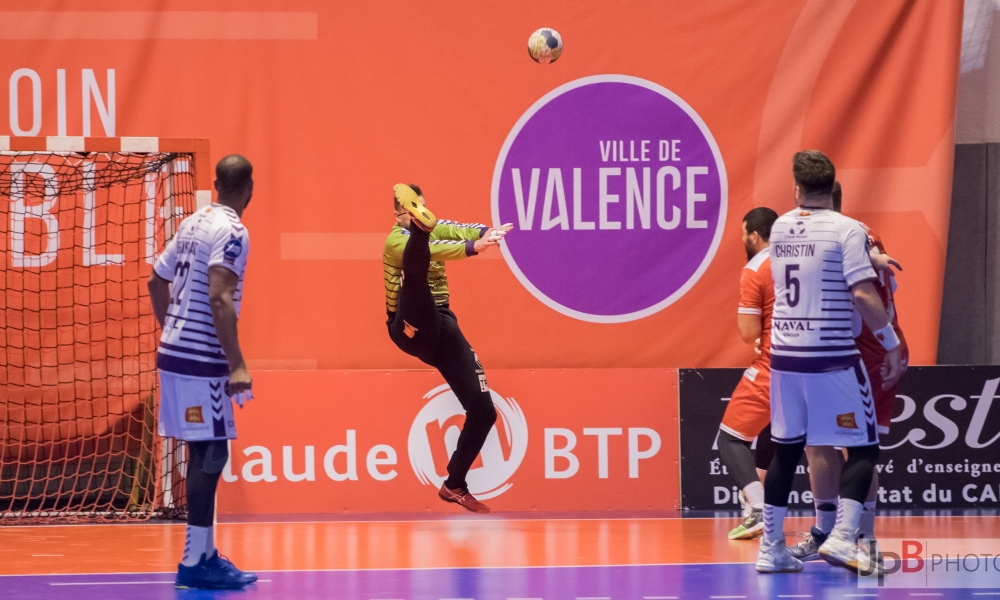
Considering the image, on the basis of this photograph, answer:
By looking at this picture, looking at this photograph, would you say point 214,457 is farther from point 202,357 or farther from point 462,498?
point 462,498

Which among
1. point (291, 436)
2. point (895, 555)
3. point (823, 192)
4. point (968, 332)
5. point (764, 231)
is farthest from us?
point (968, 332)

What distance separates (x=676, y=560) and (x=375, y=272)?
354 centimetres

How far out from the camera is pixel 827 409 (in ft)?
16.9

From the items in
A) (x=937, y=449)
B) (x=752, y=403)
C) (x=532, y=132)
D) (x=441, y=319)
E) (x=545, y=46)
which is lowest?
(x=937, y=449)

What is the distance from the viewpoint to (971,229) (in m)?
8.77

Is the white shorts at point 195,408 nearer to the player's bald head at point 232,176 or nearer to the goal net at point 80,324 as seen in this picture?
the player's bald head at point 232,176

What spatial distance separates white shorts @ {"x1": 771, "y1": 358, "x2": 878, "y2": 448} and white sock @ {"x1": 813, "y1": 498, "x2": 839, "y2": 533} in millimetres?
460

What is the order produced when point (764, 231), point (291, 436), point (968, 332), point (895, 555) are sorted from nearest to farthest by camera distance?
point (895, 555) < point (764, 231) < point (291, 436) < point (968, 332)

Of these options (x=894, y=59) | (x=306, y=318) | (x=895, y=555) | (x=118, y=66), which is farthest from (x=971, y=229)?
(x=118, y=66)

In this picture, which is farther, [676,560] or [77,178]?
[77,178]

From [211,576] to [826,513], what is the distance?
306 cm

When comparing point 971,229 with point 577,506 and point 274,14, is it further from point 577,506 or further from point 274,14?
point 274,14

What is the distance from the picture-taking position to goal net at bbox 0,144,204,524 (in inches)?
316

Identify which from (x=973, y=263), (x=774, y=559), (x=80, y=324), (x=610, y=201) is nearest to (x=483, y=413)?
(x=610, y=201)
